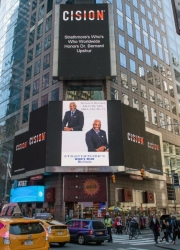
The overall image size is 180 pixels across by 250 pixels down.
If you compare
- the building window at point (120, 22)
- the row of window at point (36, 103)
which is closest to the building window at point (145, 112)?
the building window at point (120, 22)

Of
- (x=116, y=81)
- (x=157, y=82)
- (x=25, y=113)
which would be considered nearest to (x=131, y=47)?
(x=157, y=82)

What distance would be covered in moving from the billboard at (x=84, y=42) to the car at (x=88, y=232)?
1078 inches

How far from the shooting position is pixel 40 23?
53531mm

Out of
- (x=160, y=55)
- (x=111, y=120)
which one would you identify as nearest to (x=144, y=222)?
(x=111, y=120)

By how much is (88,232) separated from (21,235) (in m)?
9.64

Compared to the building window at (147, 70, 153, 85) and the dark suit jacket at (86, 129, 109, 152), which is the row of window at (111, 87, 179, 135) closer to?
the building window at (147, 70, 153, 85)

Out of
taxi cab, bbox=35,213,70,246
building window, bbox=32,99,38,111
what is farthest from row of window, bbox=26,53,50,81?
taxi cab, bbox=35,213,70,246

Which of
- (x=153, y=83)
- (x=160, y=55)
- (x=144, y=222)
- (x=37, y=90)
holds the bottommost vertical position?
(x=144, y=222)

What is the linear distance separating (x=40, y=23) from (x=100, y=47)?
17.7 m

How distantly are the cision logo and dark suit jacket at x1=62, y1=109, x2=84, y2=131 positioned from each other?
58.0 feet

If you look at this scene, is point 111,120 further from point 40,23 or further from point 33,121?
point 40,23

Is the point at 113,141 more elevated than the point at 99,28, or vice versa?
the point at 99,28

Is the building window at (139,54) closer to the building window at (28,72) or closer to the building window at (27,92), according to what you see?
the building window at (28,72)

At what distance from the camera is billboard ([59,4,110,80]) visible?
4178 centimetres
